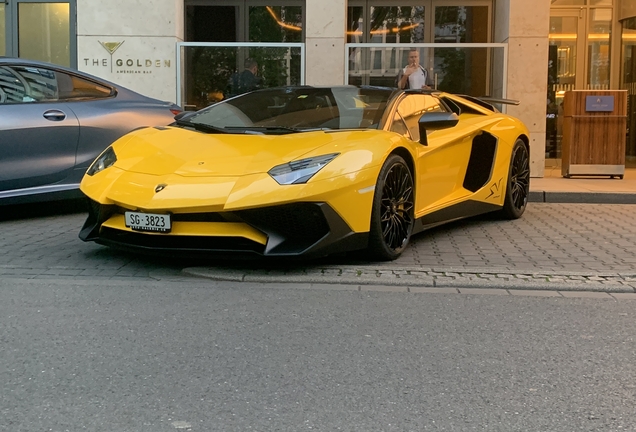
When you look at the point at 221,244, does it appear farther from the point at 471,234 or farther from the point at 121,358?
the point at 471,234

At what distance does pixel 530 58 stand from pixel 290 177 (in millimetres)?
8359

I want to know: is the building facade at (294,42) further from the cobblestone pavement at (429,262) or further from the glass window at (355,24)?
the cobblestone pavement at (429,262)

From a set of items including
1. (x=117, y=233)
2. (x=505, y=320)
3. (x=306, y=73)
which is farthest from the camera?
(x=306, y=73)

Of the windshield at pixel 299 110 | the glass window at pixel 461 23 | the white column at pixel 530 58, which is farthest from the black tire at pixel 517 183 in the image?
the glass window at pixel 461 23

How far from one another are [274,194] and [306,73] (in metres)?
7.81

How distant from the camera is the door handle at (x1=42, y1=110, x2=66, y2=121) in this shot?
24.1 ft

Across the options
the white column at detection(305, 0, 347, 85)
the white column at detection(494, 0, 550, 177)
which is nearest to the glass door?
the white column at detection(494, 0, 550, 177)

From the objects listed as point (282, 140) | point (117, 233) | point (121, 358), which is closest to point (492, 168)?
point (282, 140)

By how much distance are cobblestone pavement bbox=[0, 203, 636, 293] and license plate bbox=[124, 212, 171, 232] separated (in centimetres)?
32

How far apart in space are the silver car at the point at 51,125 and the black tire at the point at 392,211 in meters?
3.20

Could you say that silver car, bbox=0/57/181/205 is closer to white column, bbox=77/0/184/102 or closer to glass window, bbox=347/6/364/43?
white column, bbox=77/0/184/102

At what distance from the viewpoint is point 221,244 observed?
509 cm

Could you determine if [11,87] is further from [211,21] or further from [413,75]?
[211,21]

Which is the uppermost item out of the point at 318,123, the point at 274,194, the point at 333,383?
the point at 318,123
